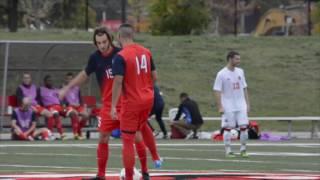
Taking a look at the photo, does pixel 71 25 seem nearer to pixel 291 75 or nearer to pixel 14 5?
pixel 14 5

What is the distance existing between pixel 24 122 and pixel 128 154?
1335 centimetres

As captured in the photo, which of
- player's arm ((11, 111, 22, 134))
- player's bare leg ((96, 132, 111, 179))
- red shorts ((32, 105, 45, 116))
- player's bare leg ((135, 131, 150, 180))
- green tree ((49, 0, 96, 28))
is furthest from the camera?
green tree ((49, 0, 96, 28))

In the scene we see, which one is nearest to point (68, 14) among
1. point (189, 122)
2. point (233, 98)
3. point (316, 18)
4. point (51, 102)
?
point (316, 18)

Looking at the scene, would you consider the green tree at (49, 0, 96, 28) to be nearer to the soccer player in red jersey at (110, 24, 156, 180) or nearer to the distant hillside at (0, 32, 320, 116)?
the distant hillside at (0, 32, 320, 116)

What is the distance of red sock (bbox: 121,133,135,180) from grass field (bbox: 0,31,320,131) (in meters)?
22.0

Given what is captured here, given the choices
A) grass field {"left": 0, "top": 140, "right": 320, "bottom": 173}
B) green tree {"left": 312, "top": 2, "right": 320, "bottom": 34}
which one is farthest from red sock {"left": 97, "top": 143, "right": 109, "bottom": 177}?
green tree {"left": 312, "top": 2, "right": 320, "bottom": 34}

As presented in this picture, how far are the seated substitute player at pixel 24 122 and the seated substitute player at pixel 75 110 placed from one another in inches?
39.4

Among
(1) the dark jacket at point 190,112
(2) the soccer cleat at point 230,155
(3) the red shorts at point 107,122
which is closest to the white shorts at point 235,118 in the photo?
(2) the soccer cleat at point 230,155

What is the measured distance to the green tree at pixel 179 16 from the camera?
48.4 metres

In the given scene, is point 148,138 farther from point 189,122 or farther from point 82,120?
point 189,122

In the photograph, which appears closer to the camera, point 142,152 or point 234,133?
point 142,152

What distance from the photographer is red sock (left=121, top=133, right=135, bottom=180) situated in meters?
13.4

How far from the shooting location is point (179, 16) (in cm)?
4919

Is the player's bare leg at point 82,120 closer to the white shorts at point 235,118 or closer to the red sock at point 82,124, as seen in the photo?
the red sock at point 82,124
